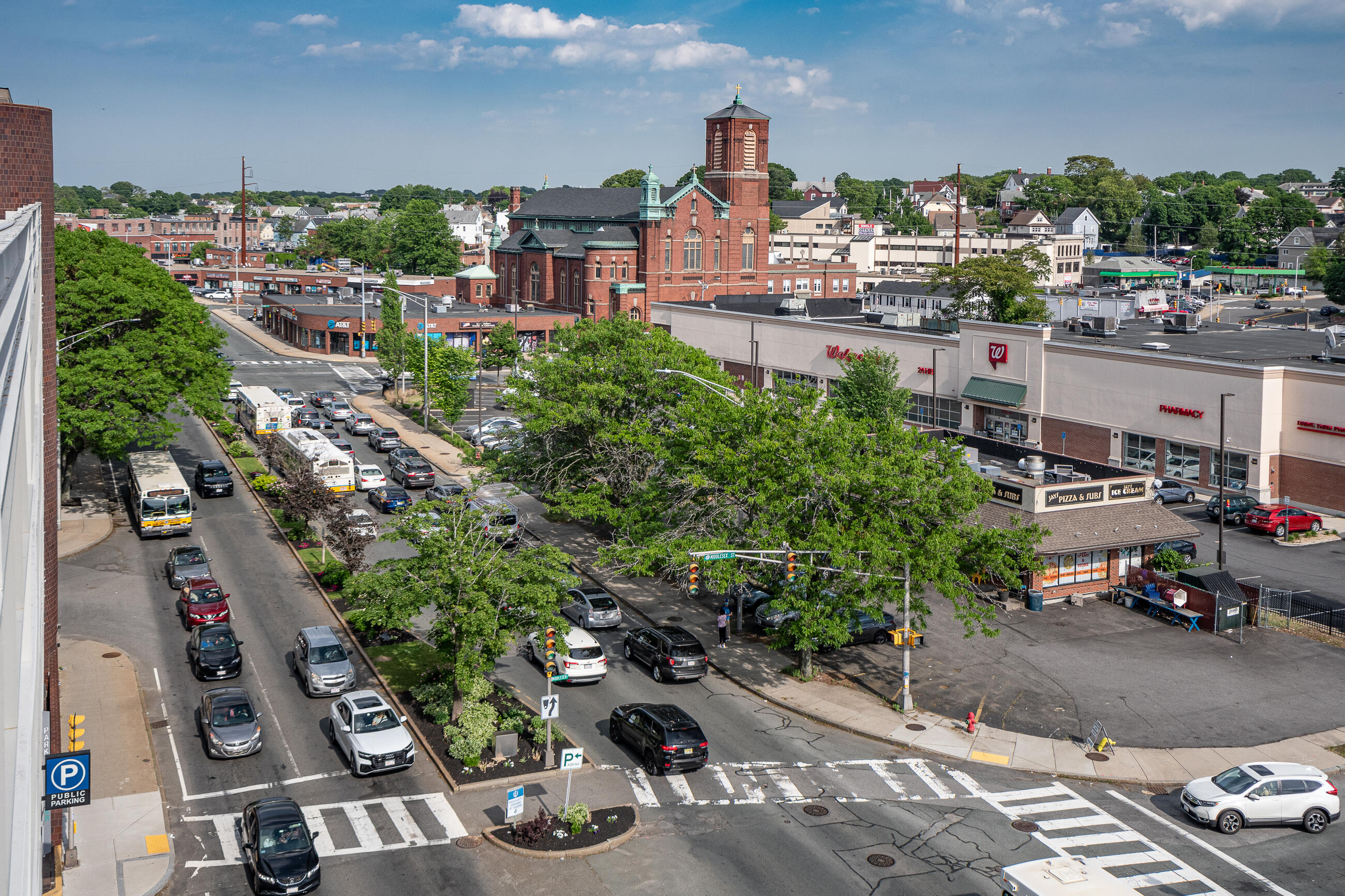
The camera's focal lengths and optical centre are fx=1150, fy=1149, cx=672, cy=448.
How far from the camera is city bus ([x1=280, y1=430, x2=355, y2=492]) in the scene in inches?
2165

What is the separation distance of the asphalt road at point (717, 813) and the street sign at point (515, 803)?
2.96 ft

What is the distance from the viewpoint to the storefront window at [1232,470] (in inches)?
2271

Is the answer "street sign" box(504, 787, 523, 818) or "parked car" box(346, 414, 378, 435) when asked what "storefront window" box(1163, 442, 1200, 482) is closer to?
"street sign" box(504, 787, 523, 818)

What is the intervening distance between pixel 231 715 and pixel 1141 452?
163 ft

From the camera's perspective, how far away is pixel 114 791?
26938 mm

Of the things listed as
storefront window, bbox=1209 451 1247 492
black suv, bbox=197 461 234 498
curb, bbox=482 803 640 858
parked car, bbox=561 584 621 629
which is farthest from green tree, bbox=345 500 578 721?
storefront window, bbox=1209 451 1247 492

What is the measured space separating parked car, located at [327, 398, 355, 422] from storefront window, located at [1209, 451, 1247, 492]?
52509mm

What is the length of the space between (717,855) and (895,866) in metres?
3.70

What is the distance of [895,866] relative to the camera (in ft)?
78.3

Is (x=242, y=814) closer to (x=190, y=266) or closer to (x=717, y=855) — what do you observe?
(x=717, y=855)

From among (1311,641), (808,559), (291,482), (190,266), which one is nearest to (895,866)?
(808,559)

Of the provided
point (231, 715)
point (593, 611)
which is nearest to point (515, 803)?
point (231, 715)

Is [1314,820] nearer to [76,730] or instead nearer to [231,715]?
[231,715]

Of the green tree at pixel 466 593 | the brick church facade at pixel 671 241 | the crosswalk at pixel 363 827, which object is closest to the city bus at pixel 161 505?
the green tree at pixel 466 593
